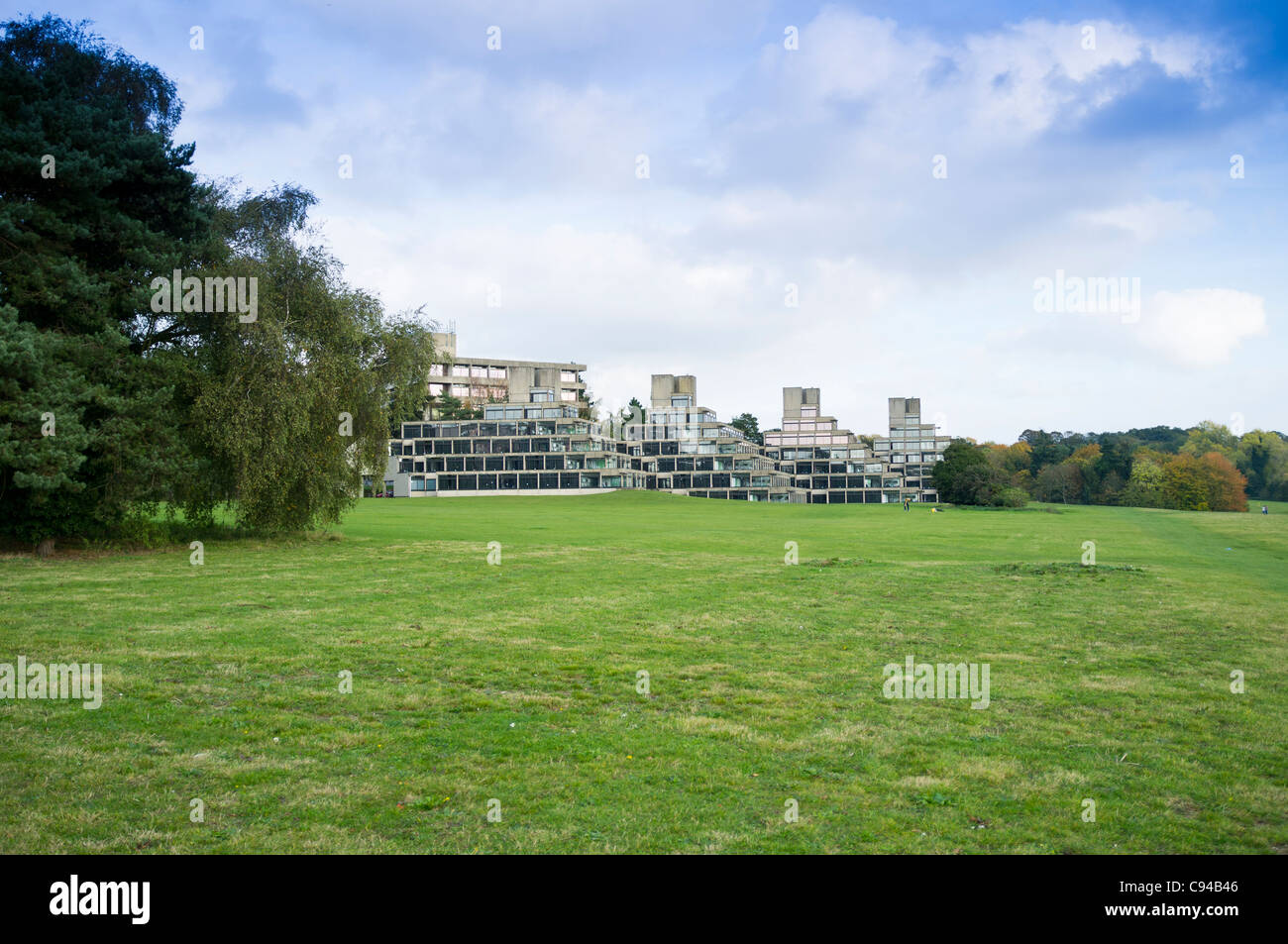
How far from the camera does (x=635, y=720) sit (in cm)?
1223

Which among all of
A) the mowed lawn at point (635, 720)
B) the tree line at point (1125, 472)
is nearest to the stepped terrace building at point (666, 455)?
the tree line at point (1125, 472)

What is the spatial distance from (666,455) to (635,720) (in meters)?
149

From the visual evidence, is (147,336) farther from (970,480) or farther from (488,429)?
(970,480)

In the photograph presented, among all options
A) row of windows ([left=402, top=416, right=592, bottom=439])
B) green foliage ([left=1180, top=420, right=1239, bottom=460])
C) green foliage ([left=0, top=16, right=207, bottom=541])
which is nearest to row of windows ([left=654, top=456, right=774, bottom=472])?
row of windows ([left=402, top=416, right=592, bottom=439])

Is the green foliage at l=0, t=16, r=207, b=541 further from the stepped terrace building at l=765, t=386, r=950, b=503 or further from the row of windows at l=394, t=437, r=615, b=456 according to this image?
the stepped terrace building at l=765, t=386, r=950, b=503

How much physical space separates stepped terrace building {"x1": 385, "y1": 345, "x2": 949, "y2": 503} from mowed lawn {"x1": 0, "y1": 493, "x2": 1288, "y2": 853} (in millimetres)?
120118

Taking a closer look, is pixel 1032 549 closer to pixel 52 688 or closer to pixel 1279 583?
pixel 1279 583

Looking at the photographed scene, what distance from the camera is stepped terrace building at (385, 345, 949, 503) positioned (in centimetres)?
14775

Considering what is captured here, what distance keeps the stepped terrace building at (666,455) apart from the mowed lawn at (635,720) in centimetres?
12012

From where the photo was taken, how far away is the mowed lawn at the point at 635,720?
8484mm

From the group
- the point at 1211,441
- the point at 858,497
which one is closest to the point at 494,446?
the point at 858,497

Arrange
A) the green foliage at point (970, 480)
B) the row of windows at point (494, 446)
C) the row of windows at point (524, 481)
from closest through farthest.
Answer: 1. the green foliage at point (970, 480)
2. the row of windows at point (524, 481)
3. the row of windows at point (494, 446)

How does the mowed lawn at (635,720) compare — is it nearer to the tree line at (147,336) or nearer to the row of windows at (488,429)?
the tree line at (147,336)
